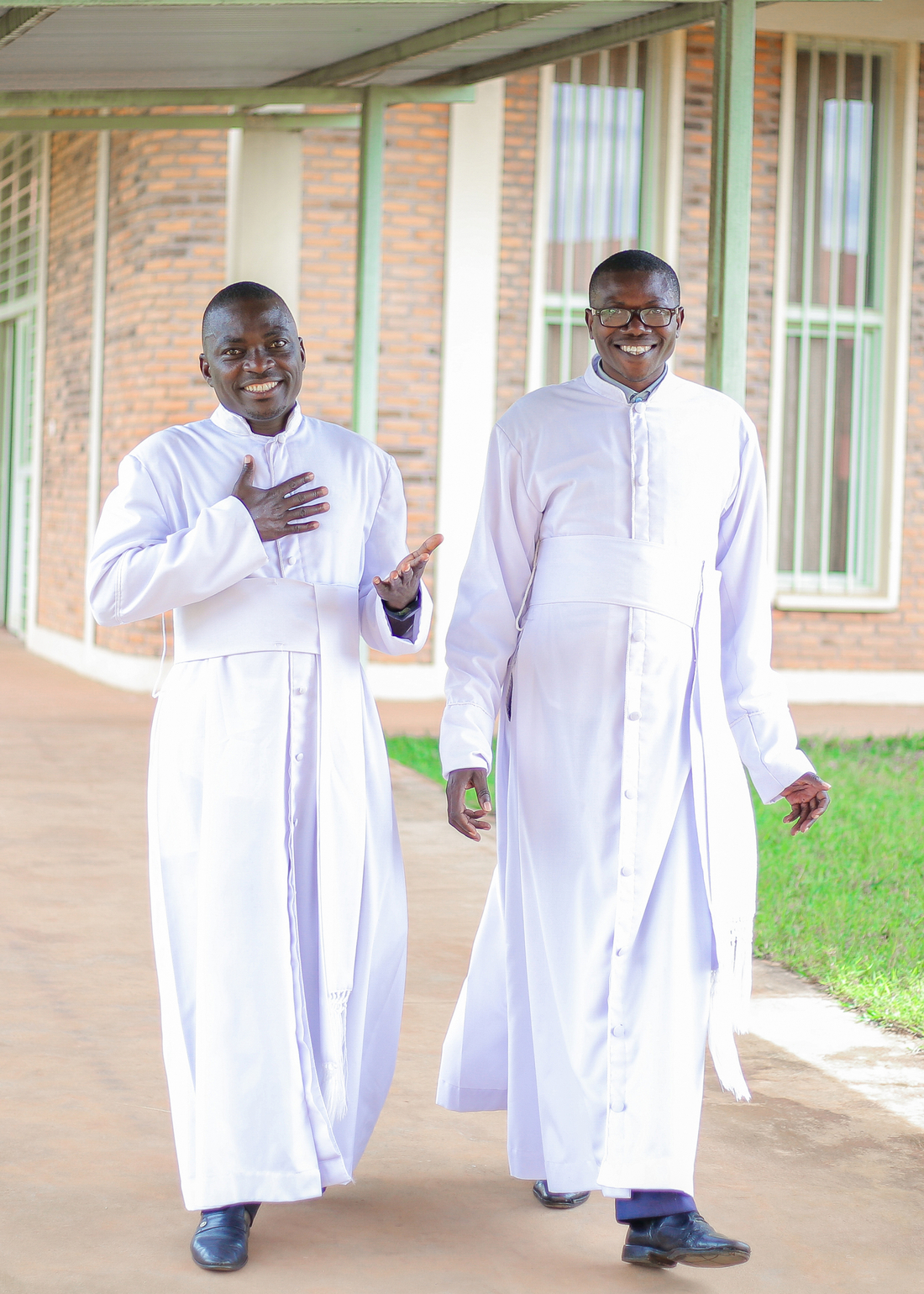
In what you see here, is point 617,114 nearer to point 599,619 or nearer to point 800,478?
point 800,478

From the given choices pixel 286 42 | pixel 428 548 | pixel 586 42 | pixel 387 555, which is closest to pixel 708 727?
pixel 428 548

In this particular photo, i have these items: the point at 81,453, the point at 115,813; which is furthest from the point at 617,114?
the point at 115,813

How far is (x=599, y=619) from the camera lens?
348 cm

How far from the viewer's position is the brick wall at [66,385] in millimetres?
14461

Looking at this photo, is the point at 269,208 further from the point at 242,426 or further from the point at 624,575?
the point at 624,575

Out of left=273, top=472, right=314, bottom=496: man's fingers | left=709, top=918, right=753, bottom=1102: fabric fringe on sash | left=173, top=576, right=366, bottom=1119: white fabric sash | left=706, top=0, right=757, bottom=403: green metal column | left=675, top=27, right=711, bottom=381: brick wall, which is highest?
left=675, top=27, right=711, bottom=381: brick wall

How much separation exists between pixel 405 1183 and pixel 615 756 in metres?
1.15

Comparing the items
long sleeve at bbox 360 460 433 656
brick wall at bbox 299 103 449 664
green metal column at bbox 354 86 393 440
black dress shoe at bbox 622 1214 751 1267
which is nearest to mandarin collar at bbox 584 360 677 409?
long sleeve at bbox 360 460 433 656

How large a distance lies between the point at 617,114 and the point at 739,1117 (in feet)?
34.0

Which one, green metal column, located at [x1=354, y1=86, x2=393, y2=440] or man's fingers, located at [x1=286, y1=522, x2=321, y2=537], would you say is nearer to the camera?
man's fingers, located at [x1=286, y1=522, x2=321, y2=537]

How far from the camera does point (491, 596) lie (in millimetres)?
3592

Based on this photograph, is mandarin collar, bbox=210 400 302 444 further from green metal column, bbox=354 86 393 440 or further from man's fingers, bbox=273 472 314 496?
green metal column, bbox=354 86 393 440

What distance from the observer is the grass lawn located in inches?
225

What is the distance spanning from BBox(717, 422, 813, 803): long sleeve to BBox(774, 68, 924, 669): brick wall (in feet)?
33.4
